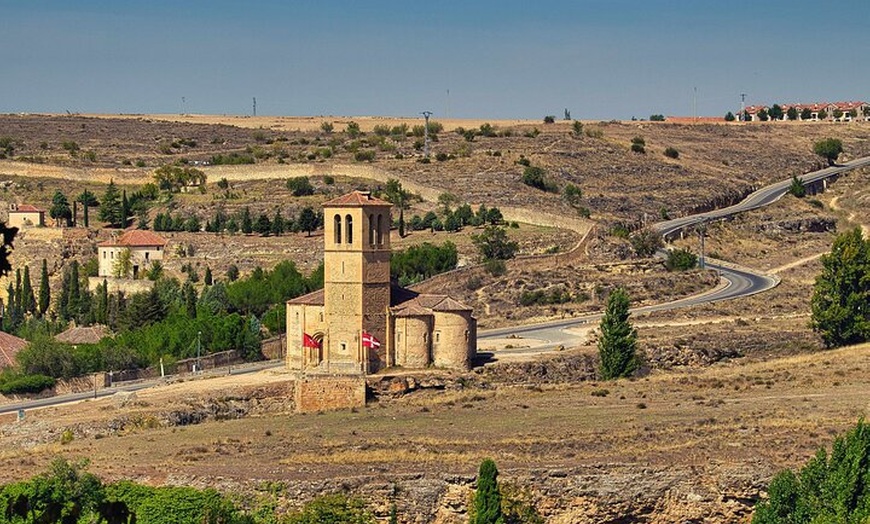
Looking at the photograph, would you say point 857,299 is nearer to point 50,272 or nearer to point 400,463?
point 400,463

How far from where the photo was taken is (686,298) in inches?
2778

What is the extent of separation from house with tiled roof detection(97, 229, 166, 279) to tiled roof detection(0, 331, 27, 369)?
56.5ft

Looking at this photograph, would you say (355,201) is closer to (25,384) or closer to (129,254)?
(25,384)

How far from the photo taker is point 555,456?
36656 mm

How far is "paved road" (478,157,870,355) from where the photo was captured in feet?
195

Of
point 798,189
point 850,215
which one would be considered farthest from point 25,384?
point 798,189

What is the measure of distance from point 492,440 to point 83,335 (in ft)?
94.6

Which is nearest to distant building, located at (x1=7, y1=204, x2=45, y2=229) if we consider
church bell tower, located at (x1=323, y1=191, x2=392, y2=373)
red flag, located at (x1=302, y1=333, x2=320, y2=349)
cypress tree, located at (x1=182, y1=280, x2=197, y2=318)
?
cypress tree, located at (x1=182, y1=280, x2=197, y2=318)

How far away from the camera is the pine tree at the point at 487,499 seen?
33219 mm

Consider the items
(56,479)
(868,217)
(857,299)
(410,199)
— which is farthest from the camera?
(868,217)

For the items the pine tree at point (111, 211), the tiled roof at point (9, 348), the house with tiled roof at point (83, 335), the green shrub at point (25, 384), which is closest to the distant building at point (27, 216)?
the pine tree at point (111, 211)

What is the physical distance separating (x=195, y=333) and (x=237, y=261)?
877 inches

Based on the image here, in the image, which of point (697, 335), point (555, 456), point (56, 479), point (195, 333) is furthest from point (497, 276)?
point (56, 479)

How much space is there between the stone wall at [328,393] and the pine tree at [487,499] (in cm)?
1203
